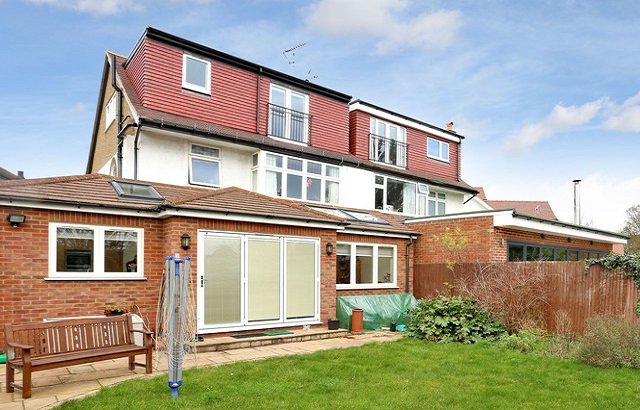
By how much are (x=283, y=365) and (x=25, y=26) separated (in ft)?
28.9

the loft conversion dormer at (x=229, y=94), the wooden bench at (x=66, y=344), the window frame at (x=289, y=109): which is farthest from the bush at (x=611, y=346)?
the window frame at (x=289, y=109)

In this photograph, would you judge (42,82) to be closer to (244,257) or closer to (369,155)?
(244,257)

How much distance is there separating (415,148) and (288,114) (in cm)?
744

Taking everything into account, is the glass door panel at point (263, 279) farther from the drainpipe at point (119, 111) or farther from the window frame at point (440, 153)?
the window frame at point (440, 153)

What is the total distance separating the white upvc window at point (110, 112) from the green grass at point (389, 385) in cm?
1151

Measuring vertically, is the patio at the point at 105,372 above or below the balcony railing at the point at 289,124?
below

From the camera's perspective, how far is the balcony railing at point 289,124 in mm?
16766

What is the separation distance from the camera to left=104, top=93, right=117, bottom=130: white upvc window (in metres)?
16.1

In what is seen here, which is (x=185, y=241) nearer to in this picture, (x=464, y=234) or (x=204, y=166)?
(x=204, y=166)

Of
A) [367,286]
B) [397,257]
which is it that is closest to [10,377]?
[367,286]

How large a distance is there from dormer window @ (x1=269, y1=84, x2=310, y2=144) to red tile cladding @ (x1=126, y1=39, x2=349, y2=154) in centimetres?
26

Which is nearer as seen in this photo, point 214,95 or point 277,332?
point 277,332

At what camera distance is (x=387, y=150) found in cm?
2097

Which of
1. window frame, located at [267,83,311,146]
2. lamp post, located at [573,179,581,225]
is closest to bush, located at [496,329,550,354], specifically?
window frame, located at [267,83,311,146]
